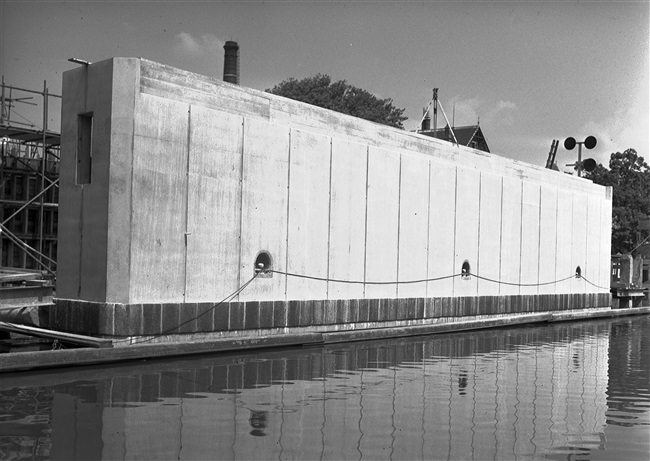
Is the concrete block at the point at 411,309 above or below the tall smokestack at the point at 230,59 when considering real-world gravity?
below

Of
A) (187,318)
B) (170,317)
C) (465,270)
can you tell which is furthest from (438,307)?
(170,317)

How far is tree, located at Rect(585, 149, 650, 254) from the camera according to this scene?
6153 cm

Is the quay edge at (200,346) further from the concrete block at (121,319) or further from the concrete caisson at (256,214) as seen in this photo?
the concrete caisson at (256,214)

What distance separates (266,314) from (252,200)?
7.71 feet

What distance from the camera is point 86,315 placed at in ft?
48.6

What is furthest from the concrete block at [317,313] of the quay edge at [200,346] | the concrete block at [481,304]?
the concrete block at [481,304]

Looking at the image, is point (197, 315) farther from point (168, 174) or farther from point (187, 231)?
point (168, 174)

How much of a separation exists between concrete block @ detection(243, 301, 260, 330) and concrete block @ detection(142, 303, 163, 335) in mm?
2178

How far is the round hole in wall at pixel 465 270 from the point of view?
78.1 ft

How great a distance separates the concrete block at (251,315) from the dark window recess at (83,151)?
394 cm

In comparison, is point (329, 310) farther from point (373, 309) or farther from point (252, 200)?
point (252, 200)

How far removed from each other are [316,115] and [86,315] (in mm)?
6949

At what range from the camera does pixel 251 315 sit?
671 inches

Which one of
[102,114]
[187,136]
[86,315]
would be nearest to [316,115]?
[187,136]
